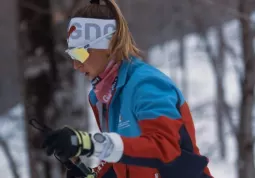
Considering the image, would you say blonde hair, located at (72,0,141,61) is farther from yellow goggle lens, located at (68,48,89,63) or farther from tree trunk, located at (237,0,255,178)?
tree trunk, located at (237,0,255,178)

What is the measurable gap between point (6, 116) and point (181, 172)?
1145 cm

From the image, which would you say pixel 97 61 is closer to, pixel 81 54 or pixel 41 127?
pixel 81 54

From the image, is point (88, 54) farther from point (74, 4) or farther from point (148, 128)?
point (74, 4)

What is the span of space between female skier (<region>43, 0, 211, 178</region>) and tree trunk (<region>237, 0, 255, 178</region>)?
11.9 ft

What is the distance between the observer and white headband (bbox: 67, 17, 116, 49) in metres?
1.80

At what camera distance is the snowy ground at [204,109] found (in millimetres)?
13125

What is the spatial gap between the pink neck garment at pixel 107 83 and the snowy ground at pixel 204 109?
951cm

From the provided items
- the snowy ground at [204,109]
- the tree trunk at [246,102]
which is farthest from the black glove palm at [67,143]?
the snowy ground at [204,109]

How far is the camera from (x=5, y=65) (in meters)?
13.5

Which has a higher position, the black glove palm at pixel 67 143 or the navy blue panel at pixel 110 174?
the black glove palm at pixel 67 143

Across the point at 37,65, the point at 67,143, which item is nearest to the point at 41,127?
the point at 67,143

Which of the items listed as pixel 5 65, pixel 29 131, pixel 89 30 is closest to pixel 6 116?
pixel 5 65

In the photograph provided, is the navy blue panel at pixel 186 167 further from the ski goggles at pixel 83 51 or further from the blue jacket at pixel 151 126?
the ski goggles at pixel 83 51

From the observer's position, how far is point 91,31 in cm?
182
